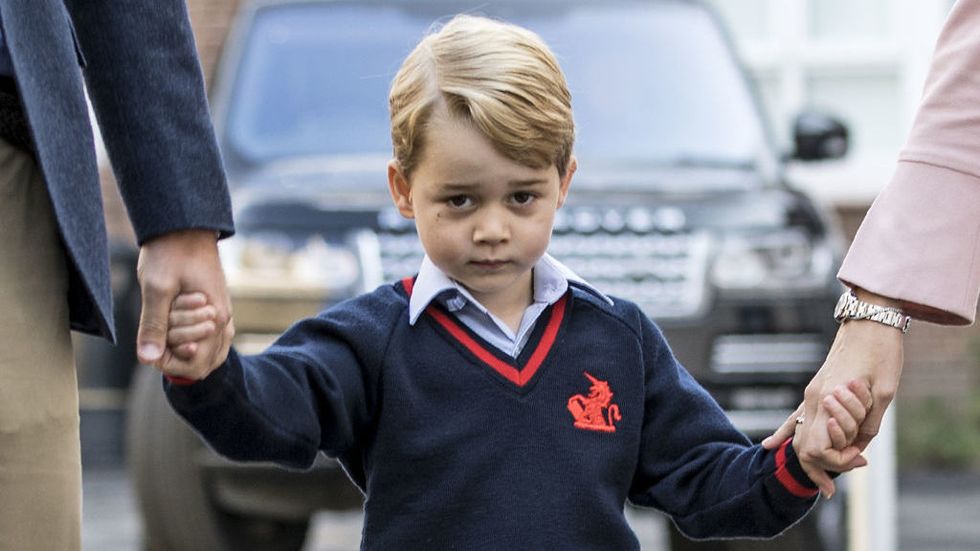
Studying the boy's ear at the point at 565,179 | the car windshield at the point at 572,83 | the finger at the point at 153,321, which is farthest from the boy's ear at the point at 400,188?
the car windshield at the point at 572,83

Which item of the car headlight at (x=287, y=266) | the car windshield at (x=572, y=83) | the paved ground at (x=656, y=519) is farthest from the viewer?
the paved ground at (x=656, y=519)

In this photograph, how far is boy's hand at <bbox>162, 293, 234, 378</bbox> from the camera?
2.34 meters

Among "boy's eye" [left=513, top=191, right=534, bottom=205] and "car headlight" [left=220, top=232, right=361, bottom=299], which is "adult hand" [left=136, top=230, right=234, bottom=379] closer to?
"boy's eye" [left=513, top=191, right=534, bottom=205]

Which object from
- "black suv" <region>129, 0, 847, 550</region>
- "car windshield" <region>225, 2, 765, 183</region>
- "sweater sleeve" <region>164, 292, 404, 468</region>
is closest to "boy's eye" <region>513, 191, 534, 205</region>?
"sweater sleeve" <region>164, 292, 404, 468</region>

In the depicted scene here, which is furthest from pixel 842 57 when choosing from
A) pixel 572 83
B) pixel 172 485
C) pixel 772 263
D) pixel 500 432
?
pixel 500 432

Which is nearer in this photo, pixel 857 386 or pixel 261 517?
pixel 857 386

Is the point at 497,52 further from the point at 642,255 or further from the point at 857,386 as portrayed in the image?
the point at 642,255

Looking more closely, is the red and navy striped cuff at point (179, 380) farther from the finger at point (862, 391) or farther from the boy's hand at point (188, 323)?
the finger at point (862, 391)

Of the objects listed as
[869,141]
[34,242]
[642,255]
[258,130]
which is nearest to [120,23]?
[34,242]

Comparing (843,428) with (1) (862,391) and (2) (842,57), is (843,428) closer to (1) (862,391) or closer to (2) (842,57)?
(1) (862,391)

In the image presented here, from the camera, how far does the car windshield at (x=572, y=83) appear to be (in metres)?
6.65

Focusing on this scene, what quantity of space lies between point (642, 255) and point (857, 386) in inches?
126

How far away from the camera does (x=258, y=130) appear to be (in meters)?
6.82

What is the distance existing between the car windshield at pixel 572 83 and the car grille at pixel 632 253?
542 millimetres
